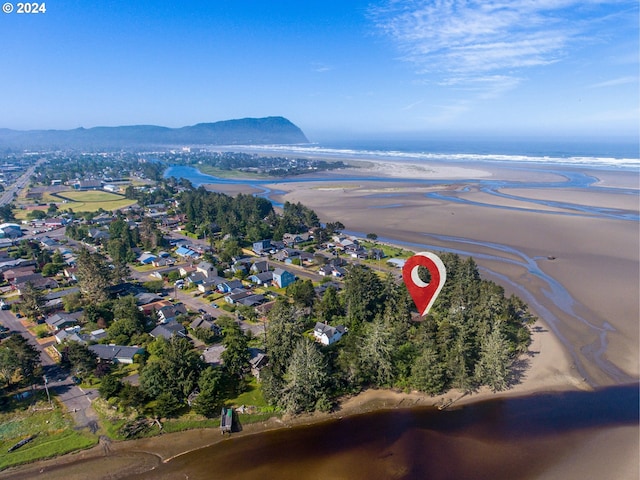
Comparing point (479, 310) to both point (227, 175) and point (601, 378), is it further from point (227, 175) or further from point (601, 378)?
point (227, 175)

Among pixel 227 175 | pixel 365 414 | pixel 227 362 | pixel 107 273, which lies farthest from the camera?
pixel 227 175

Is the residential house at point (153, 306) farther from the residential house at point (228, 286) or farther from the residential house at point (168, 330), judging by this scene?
the residential house at point (228, 286)

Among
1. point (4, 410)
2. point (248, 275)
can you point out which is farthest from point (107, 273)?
point (4, 410)

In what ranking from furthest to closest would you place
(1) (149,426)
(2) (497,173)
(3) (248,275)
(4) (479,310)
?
(2) (497,173) < (3) (248,275) < (4) (479,310) < (1) (149,426)

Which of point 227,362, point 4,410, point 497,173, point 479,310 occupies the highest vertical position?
point 497,173

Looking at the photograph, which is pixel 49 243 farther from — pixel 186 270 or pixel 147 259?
pixel 186 270

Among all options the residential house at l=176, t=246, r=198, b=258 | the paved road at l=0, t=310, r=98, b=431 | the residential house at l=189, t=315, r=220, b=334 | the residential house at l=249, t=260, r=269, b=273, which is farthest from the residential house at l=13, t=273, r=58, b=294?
the residential house at l=249, t=260, r=269, b=273

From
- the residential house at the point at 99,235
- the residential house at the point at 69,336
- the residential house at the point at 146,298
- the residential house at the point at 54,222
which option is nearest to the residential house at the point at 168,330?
the residential house at the point at 69,336
